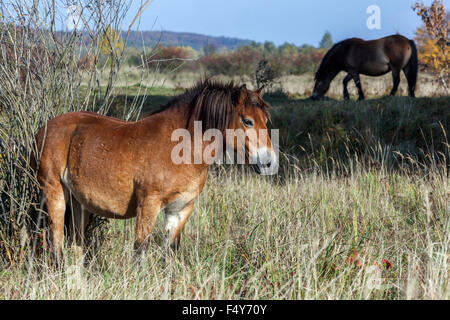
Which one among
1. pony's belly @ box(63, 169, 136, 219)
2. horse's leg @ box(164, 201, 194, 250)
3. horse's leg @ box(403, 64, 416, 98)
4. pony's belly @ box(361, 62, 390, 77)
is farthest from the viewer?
pony's belly @ box(361, 62, 390, 77)

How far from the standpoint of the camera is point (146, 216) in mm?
3180

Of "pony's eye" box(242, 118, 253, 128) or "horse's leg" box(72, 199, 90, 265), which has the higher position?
"pony's eye" box(242, 118, 253, 128)

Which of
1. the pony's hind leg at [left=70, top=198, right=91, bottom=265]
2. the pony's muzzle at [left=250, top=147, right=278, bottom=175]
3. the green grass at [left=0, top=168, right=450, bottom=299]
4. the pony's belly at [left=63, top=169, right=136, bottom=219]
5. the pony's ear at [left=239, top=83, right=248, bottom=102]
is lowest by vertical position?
the green grass at [left=0, top=168, right=450, bottom=299]

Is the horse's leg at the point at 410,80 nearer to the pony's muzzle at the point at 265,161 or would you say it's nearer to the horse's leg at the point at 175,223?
the pony's muzzle at the point at 265,161

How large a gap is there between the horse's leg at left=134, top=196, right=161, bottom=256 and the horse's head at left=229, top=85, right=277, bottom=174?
0.65m

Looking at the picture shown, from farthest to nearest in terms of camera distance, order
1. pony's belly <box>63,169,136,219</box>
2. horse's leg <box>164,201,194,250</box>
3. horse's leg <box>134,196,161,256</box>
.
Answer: horse's leg <box>164,201,194,250</box>, pony's belly <box>63,169,136,219</box>, horse's leg <box>134,196,161,256</box>

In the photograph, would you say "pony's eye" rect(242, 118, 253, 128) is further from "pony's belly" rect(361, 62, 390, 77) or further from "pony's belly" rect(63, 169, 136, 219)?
"pony's belly" rect(361, 62, 390, 77)

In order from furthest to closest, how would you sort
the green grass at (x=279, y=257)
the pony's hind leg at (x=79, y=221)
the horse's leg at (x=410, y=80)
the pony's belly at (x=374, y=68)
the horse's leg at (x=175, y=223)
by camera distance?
the pony's belly at (x=374, y=68) < the horse's leg at (x=410, y=80) < the pony's hind leg at (x=79, y=221) < the horse's leg at (x=175, y=223) < the green grass at (x=279, y=257)

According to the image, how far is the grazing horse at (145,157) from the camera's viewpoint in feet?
10.5

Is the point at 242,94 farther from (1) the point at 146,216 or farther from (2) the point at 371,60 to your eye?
(2) the point at 371,60

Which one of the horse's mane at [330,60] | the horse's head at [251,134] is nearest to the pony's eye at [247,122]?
the horse's head at [251,134]

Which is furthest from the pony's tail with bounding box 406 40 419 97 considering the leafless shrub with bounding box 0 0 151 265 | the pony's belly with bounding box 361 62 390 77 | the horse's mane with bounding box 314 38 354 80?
the leafless shrub with bounding box 0 0 151 265

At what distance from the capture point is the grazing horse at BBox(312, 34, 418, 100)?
1187 centimetres
